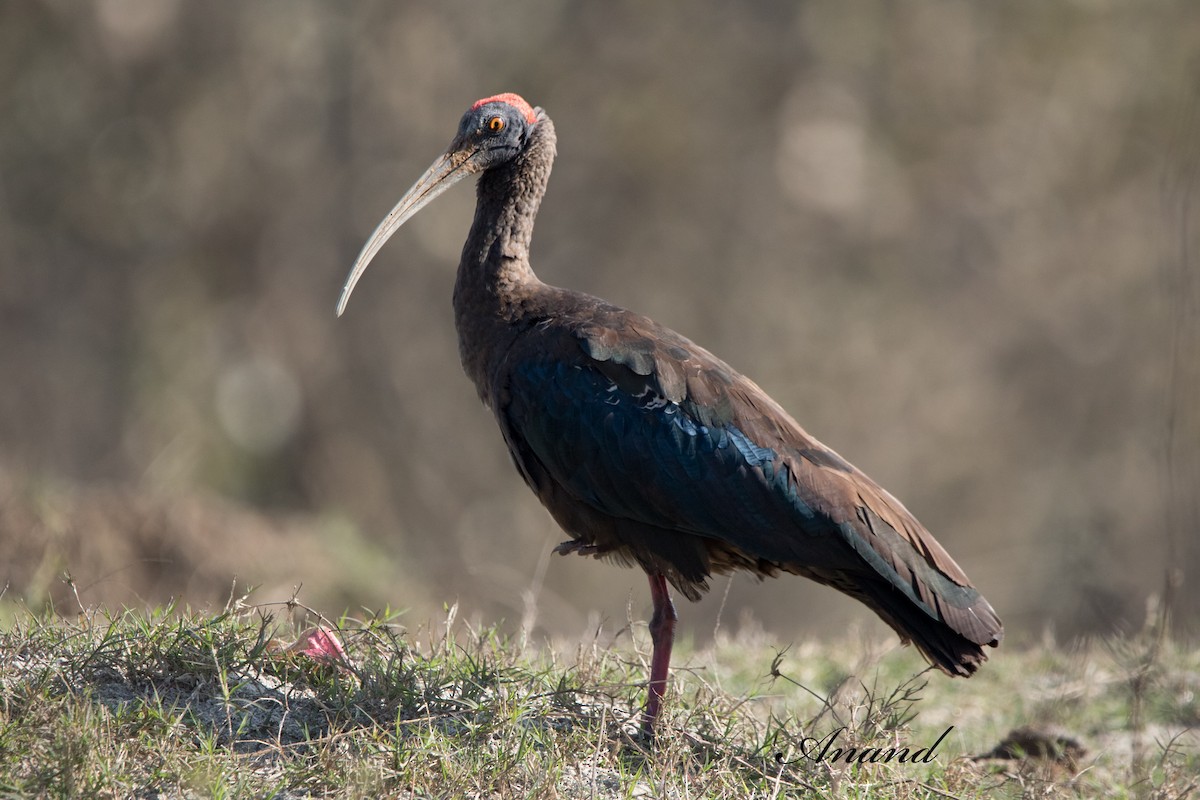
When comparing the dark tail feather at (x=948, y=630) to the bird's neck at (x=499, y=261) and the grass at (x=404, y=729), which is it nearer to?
the grass at (x=404, y=729)

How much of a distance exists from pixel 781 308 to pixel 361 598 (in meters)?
10.4

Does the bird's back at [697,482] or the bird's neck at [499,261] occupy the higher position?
the bird's neck at [499,261]

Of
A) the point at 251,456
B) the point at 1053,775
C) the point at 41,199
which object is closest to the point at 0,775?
the point at 1053,775

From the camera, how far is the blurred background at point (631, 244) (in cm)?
1633

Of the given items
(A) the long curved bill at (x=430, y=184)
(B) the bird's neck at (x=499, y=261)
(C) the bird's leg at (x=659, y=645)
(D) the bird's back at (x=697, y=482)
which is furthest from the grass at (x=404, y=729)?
(A) the long curved bill at (x=430, y=184)

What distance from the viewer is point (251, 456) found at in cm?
1645

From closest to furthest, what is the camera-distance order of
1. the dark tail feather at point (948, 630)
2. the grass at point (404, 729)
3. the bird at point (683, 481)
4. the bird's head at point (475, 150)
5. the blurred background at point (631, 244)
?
1. the grass at point (404, 729)
2. the dark tail feather at point (948, 630)
3. the bird at point (683, 481)
4. the bird's head at point (475, 150)
5. the blurred background at point (631, 244)

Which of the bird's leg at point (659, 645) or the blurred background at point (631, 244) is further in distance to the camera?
the blurred background at point (631, 244)

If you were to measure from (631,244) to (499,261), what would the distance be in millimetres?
12588

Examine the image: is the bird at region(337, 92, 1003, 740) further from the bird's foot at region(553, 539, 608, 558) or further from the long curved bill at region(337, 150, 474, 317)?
the long curved bill at region(337, 150, 474, 317)

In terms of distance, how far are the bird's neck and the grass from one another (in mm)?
1081

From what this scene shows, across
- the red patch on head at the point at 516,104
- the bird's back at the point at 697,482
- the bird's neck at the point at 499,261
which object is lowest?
the bird's back at the point at 697,482

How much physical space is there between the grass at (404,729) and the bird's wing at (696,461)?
1.34 feet

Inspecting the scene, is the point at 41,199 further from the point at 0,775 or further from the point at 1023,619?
the point at 0,775
